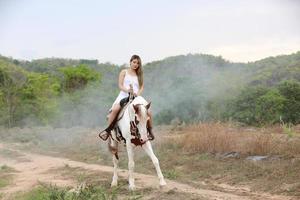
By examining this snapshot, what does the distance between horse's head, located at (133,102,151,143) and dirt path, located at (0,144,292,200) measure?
925 mm

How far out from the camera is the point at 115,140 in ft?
31.0

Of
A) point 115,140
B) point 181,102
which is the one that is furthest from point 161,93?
point 115,140

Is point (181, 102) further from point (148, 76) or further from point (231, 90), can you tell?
point (148, 76)

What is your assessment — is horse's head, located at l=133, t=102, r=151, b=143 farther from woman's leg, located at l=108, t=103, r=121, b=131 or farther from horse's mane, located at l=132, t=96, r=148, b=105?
woman's leg, located at l=108, t=103, r=121, b=131

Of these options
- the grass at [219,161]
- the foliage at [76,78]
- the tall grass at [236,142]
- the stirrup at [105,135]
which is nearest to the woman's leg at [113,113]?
the stirrup at [105,135]

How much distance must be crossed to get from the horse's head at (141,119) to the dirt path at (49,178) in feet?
3.04

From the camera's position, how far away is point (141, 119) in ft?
26.8

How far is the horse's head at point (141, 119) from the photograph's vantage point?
26.7ft

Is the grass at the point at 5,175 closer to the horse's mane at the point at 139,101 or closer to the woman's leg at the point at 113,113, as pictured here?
the woman's leg at the point at 113,113

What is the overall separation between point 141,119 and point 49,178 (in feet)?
14.0

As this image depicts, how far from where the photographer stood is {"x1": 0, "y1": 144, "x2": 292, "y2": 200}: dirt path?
8.20 metres

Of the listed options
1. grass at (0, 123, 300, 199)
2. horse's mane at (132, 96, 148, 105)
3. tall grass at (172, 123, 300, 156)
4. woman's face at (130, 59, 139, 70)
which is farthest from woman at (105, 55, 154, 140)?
tall grass at (172, 123, 300, 156)

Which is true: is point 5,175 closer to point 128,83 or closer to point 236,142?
point 128,83

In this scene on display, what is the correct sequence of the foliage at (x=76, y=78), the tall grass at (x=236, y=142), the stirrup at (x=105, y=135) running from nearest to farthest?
the stirrup at (x=105, y=135) < the tall grass at (x=236, y=142) < the foliage at (x=76, y=78)
